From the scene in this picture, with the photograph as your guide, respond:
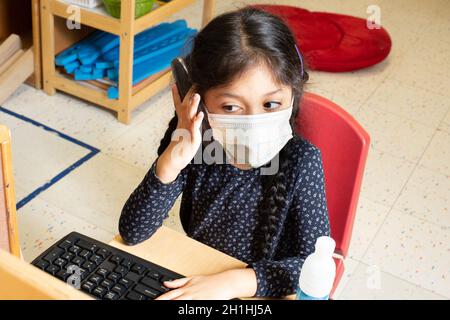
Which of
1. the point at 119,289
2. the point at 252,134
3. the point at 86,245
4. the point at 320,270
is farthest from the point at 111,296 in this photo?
the point at 252,134

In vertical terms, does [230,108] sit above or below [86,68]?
above

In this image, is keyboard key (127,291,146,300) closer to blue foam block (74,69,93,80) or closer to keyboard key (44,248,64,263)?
keyboard key (44,248,64,263)

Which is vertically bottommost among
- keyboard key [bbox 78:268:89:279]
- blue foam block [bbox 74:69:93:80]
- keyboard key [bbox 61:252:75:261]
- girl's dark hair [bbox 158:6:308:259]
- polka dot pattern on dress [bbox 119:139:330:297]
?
blue foam block [bbox 74:69:93:80]

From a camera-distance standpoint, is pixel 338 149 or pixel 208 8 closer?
pixel 338 149

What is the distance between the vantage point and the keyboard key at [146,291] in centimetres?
99

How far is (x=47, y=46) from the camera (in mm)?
2703

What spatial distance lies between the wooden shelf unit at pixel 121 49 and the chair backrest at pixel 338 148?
122cm

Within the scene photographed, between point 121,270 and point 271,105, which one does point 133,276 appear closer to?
point 121,270

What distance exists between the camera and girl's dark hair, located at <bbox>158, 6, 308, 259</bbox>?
3.98 ft

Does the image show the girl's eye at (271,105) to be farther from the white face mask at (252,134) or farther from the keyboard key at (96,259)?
the keyboard key at (96,259)

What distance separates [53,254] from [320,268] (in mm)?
412

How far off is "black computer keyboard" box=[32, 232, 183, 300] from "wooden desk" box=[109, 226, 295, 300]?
0.18ft

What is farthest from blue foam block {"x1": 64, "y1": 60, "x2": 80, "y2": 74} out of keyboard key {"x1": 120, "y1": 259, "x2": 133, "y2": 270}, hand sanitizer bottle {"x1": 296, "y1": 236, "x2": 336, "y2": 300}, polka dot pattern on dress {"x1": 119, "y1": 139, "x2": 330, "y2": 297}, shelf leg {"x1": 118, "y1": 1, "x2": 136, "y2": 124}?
hand sanitizer bottle {"x1": 296, "y1": 236, "x2": 336, "y2": 300}

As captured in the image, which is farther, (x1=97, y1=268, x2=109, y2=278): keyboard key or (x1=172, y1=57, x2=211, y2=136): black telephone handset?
(x1=172, y1=57, x2=211, y2=136): black telephone handset
